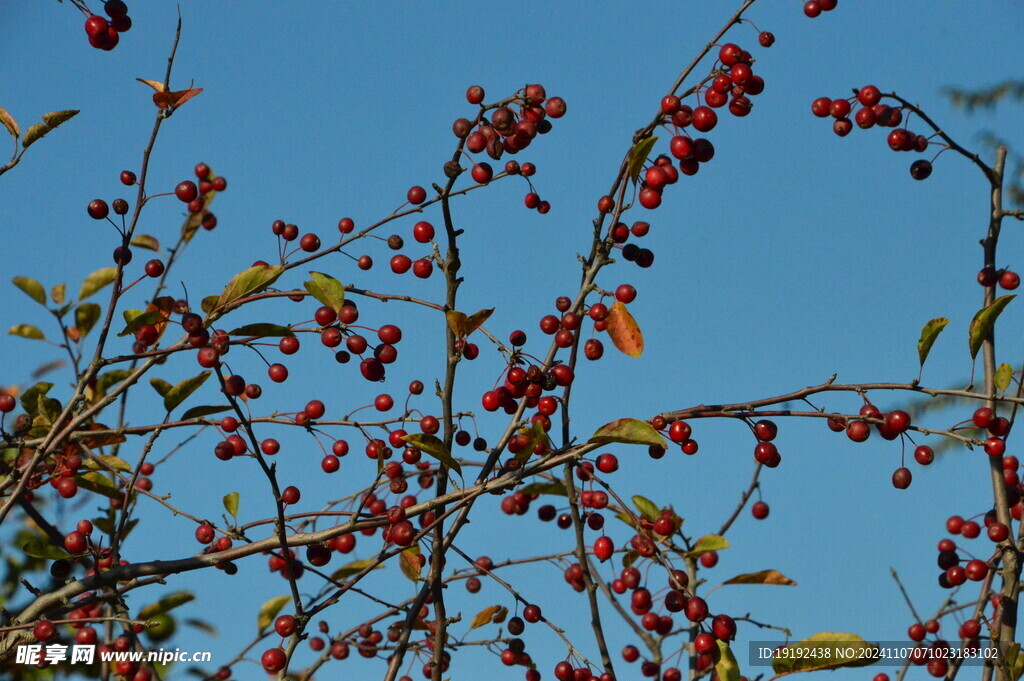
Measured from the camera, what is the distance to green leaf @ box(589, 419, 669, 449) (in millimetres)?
2354

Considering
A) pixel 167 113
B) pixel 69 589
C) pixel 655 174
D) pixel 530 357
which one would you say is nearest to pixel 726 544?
pixel 530 357

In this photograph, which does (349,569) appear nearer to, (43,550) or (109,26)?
(43,550)

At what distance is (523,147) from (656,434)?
89 centimetres

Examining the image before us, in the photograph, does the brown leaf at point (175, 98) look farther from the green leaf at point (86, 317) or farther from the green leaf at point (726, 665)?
the green leaf at point (726, 665)

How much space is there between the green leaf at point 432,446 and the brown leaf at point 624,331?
58cm

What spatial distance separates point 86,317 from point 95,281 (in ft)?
0.55

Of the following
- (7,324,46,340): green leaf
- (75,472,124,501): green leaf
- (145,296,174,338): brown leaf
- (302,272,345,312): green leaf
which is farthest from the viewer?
(7,324,46,340): green leaf

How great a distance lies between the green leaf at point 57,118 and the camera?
284 centimetres

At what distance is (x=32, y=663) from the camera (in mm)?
3053

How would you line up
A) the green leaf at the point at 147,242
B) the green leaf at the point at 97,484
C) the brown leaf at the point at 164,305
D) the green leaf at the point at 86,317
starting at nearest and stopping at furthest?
the brown leaf at the point at 164,305 < the green leaf at the point at 97,484 < the green leaf at the point at 86,317 < the green leaf at the point at 147,242

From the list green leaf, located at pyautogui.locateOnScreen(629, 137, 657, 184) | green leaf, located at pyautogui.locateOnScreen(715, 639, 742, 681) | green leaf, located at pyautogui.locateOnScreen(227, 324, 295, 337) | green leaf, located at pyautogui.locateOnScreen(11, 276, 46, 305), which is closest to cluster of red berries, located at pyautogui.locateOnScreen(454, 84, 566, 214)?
green leaf, located at pyautogui.locateOnScreen(629, 137, 657, 184)

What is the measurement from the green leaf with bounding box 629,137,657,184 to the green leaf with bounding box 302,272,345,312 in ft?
2.74

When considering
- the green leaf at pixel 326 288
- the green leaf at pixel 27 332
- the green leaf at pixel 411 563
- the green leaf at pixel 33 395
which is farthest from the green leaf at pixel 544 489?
the green leaf at pixel 27 332

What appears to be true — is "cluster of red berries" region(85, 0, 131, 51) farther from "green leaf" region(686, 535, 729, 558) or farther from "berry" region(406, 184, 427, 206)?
"green leaf" region(686, 535, 729, 558)
